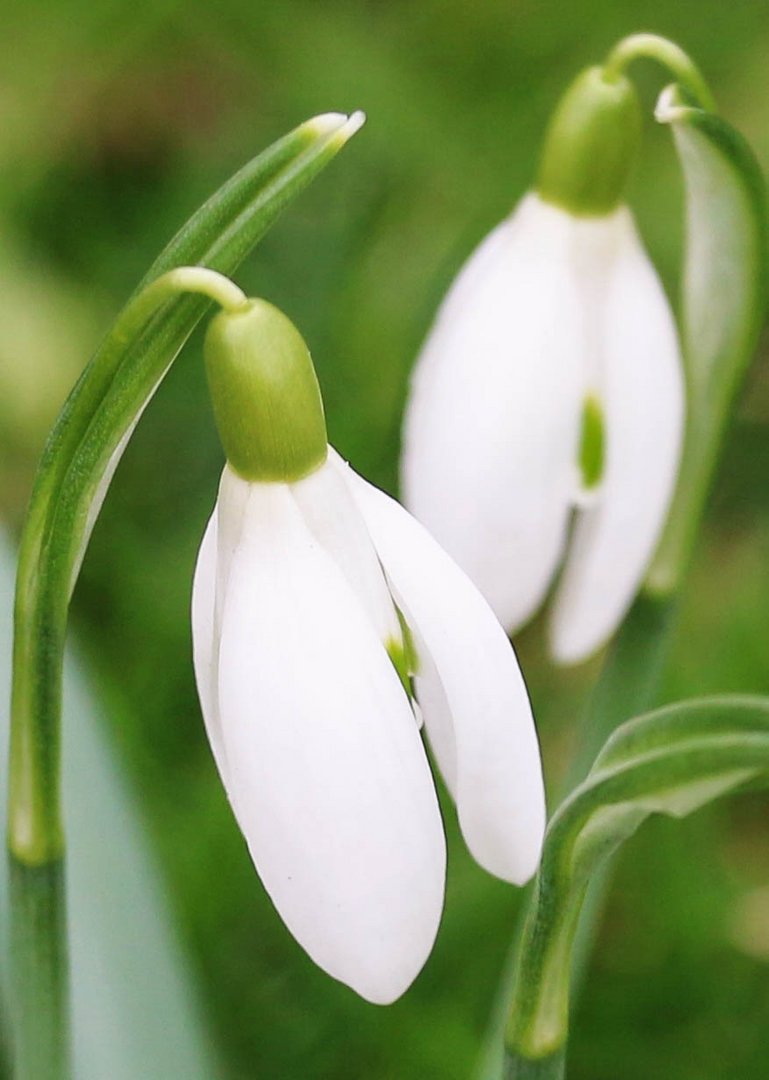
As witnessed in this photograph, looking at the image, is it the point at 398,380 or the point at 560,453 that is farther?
the point at 398,380

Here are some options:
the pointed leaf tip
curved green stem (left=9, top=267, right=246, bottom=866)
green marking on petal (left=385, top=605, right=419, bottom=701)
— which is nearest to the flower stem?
curved green stem (left=9, top=267, right=246, bottom=866)

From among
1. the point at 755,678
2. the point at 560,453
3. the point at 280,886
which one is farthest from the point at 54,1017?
the point at 755,678

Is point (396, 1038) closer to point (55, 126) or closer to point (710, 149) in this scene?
point (710, 149)

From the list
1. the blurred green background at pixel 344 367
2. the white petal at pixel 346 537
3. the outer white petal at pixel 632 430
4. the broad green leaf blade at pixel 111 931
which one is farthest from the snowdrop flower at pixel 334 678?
the blurred green background at pixel 344 367

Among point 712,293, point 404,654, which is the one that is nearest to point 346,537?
point 404,654

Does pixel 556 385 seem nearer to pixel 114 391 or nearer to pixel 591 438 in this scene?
pixel 591 438
